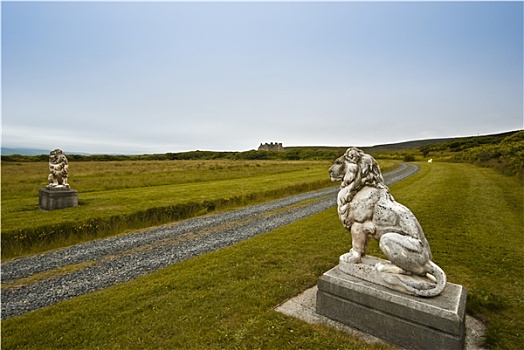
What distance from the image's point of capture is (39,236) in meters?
10.6

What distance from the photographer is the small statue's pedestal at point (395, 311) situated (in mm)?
3879

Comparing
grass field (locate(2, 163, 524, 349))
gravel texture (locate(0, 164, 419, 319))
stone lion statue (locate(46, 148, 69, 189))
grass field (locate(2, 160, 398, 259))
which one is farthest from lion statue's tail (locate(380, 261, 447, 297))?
stone lion statue (locate(46, 148, 69, 189))

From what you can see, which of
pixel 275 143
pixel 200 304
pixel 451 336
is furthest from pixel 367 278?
pixel 275 143

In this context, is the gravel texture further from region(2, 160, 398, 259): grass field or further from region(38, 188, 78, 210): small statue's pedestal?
region(38, 188, 78, 210): small statue's pedestal

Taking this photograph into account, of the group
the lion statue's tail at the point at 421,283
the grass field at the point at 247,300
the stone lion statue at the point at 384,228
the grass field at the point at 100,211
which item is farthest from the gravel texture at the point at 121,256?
the lion statue's tail at the point at 421,283

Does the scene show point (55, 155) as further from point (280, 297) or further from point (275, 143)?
point (275, 143)

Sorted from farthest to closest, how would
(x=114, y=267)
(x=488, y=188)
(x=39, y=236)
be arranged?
(x=488, y=188), (x=39, y=236), (x=114, y=267)

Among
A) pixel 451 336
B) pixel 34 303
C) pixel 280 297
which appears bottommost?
pixel 34 303

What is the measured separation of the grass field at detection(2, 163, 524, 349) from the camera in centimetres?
463

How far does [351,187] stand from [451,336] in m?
2.36

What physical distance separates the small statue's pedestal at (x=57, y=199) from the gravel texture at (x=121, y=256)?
4.73m

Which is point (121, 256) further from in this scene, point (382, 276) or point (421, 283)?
point (421, 283)

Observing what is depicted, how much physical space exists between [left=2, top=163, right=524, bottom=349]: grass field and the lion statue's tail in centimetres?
97

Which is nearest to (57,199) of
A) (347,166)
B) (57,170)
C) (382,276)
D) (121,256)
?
(57,170)
